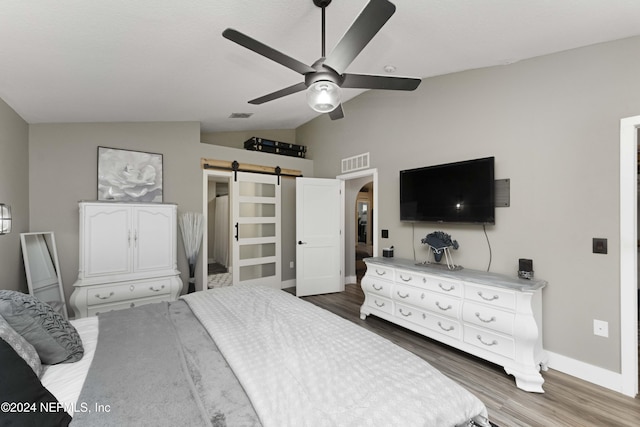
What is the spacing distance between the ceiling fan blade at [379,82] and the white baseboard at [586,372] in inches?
98.9

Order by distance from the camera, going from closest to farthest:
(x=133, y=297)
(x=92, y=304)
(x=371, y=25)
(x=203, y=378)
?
(x=203, y=378) → (x=371, y=25) → (x=92, y=304) → (x=133, y=297)

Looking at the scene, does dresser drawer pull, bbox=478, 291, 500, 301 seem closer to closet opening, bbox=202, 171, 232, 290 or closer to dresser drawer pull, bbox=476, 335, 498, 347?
dresser drawer pull, bbox=476, 335, 498, 347

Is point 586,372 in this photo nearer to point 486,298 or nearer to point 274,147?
point 486,298

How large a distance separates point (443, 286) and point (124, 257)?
3372 millimetres

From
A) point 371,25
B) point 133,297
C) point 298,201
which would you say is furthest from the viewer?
point 298,201

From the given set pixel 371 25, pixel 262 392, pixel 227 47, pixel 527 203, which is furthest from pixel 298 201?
pixel 262 392

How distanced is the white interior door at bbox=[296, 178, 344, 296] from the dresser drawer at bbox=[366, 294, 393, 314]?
132 centimetres

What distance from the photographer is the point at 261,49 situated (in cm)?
159

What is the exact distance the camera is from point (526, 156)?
2547 mm

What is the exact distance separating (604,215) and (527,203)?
507mm

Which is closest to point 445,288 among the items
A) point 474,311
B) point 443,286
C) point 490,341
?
point 443,286

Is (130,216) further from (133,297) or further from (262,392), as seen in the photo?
(262,392)

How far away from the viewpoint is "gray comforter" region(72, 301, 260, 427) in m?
0.92

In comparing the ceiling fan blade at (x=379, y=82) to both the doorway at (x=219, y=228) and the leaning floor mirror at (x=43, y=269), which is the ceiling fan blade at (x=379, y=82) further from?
the doorway at (x=219, y=228)
